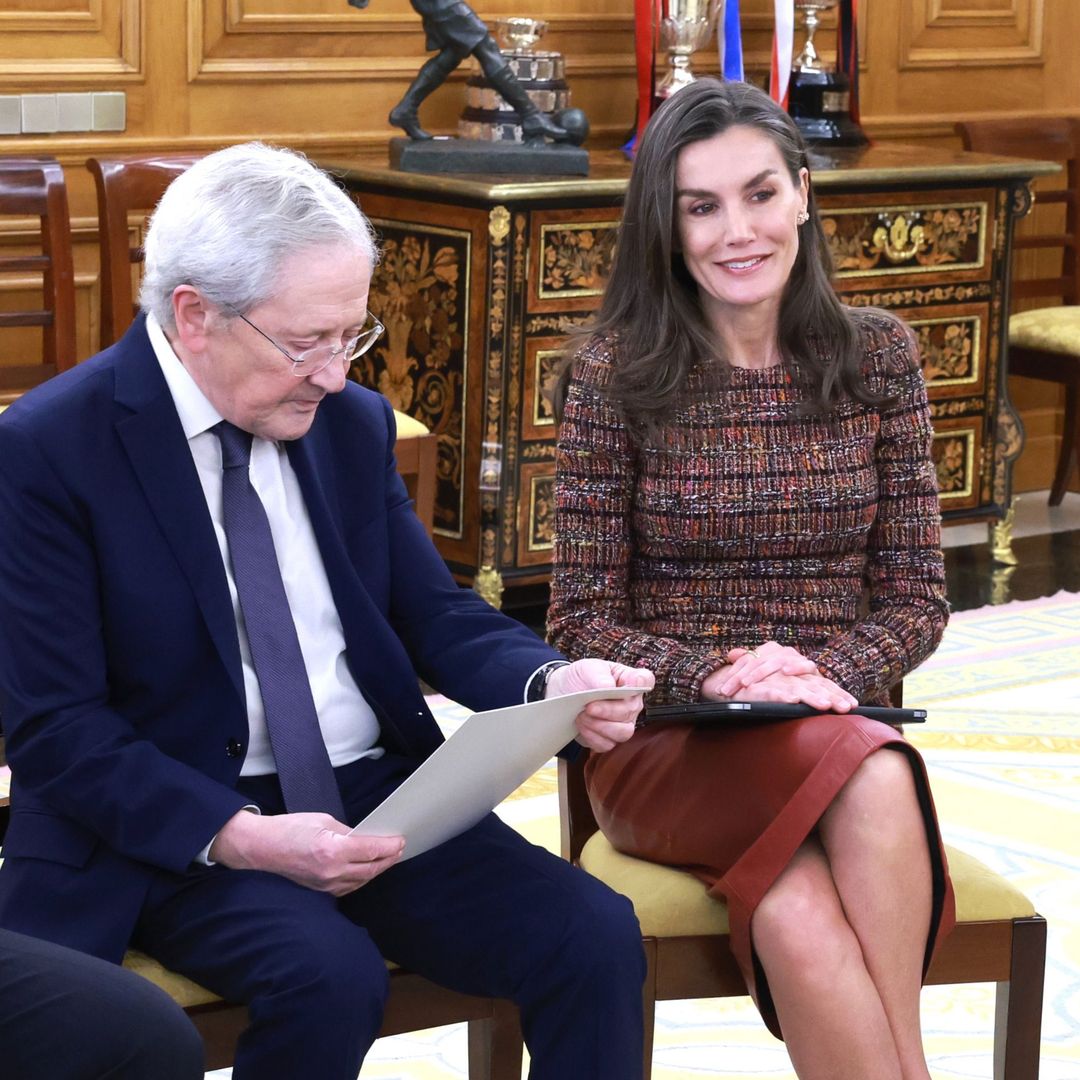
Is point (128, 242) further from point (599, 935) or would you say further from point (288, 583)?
point (599, 935)

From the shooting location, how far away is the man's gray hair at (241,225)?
1.93m

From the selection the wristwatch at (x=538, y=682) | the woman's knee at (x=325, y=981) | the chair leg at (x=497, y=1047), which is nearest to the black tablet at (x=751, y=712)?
the wristwatch at (x=538, y=682)

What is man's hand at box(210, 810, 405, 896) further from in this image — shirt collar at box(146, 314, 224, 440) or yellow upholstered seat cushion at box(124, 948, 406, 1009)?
shirt collar at box(146, 314, 224, 440)

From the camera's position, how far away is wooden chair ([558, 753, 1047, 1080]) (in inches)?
84.6

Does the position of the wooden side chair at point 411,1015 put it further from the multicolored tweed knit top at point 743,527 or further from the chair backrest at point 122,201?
the chair backrest at point 122,201

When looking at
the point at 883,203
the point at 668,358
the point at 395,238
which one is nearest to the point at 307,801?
the point at 668,358

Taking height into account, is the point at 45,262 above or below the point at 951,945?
above

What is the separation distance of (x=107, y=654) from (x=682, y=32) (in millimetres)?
3491

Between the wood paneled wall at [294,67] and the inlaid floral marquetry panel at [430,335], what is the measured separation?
44 centimetres

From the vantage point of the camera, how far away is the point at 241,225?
192 cm

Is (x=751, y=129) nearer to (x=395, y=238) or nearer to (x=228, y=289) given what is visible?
A: (x=228, y=289)

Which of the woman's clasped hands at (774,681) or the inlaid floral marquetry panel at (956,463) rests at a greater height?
the woman's clasped hands at (774,681)

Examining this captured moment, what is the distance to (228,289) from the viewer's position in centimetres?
194

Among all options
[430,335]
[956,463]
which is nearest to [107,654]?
[430,335]
